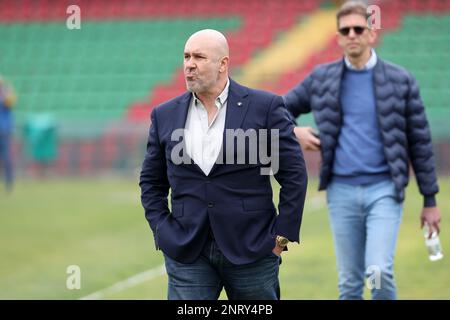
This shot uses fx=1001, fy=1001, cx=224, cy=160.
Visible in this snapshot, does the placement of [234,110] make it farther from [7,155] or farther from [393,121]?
[7,155]

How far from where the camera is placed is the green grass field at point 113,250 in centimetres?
905

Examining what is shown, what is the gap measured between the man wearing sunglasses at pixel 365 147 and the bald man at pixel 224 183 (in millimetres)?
1566

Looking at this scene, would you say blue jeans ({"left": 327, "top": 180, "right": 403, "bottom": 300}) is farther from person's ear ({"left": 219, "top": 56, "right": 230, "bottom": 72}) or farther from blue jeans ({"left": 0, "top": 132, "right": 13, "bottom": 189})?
blue jeans ({"left": 0, "top": 132, "right": 13, "bottom": 189})

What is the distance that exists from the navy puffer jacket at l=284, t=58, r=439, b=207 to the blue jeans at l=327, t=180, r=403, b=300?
0.12 metres

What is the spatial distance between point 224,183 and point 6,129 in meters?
14.8

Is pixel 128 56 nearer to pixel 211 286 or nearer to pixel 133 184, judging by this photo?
pixel 133 184

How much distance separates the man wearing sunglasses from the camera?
6.57 meters

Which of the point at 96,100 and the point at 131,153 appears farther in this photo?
the point at 96,100

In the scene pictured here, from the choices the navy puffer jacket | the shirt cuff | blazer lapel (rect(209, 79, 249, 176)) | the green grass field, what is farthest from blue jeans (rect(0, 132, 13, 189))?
blazer lapel (rect(209, 79, 249, 176))

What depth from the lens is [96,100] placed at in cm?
2505

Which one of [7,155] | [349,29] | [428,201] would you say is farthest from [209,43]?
[7,155]

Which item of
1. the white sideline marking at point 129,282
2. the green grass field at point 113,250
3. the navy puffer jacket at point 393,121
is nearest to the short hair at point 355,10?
the navy puffer jacket at point 393,121
